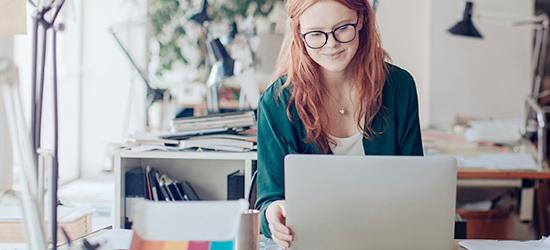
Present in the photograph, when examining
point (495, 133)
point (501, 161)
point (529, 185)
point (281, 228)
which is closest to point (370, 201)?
point (281, 228)

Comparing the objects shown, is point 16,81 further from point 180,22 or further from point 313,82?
point 180,22

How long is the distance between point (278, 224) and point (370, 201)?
191mm

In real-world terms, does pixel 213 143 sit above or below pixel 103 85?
below

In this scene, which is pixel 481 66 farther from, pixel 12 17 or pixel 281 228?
→ pixel 12 17

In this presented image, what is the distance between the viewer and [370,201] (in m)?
1.19

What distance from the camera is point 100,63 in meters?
5.00

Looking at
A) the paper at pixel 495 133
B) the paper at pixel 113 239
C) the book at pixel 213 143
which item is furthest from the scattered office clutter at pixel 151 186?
the paper at pixel 495 133

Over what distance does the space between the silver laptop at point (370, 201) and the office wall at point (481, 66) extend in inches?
166

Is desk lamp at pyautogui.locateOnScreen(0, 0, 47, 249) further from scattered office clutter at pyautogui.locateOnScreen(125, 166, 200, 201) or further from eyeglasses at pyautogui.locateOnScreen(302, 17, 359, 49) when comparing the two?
scattered office clutter at pyautogui.locateOnScreen(125, 166, 200, 201)

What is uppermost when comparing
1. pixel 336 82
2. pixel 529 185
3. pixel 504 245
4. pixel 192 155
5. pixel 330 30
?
pixel 330 30

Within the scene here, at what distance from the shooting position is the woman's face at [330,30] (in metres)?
1.43

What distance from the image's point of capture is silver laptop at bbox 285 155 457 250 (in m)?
1.18

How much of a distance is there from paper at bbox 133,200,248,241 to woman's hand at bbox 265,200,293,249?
20cm

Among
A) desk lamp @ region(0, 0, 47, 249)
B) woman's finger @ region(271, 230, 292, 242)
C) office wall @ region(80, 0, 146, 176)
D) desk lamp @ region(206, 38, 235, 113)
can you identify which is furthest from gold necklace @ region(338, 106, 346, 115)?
office wall @ region(80, 0, 146, 176)
